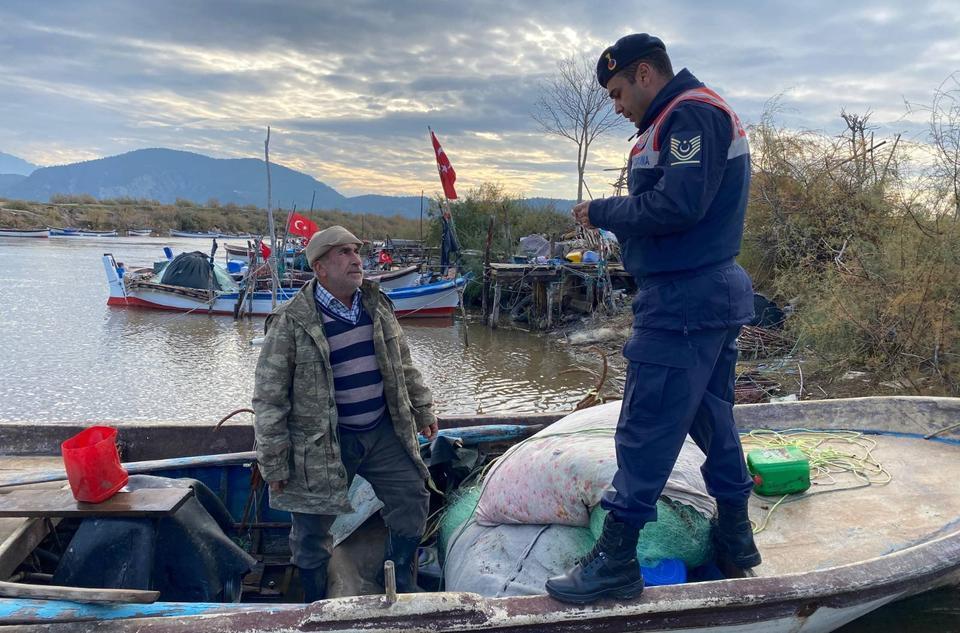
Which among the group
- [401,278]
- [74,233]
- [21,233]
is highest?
[74,233]

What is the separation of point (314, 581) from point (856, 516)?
2690mm

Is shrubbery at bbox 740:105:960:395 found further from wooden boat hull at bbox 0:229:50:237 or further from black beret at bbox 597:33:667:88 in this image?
wooden boat hull at bbox 0:229:50:237

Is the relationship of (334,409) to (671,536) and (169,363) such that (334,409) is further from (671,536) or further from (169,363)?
(169,363)

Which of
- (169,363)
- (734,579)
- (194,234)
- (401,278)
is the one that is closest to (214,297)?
(401,278)

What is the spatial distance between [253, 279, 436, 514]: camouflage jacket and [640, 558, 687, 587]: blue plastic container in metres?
1.33

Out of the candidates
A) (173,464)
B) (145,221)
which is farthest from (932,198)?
(145,221)

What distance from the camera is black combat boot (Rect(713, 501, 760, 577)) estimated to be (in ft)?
8.16

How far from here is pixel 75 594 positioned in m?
2.06

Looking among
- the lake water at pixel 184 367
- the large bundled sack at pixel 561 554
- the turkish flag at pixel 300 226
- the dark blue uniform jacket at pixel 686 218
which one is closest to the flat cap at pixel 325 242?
the dark blue uniform jacket at pixel 686 218

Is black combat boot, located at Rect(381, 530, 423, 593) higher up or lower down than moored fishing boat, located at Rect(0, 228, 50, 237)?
lower down

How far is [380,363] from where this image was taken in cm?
279

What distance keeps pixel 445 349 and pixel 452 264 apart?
6874 mm

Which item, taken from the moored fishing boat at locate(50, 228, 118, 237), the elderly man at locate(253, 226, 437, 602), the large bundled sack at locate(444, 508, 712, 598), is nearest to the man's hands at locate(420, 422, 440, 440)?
the elderly man at locate(253, 226, 437, 602)

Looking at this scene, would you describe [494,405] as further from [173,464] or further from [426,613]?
[426,613]
